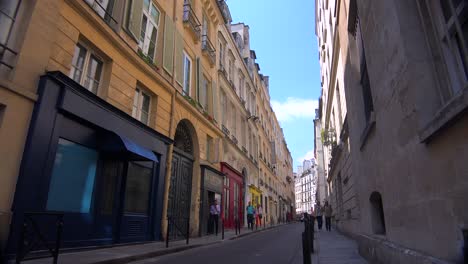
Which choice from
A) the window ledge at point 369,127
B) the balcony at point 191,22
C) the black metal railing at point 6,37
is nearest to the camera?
the window ledge at point 369,127

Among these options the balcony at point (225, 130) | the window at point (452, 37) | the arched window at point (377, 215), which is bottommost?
the arched window at point (377, 215)

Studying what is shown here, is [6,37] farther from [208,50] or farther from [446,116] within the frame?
[208,50]

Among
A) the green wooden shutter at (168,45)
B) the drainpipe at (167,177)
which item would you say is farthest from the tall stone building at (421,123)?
the green wooden shutter at (168,45)

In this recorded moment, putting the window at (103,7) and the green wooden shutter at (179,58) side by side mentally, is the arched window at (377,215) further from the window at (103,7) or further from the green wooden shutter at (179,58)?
the green wooden shutter at (179,58)

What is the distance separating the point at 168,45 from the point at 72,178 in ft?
22.7

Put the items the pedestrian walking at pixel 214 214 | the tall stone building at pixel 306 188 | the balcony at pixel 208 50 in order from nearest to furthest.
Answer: the pedestrian walking at pixel 214 214
the balcony at pixel 208 50
the tall stone building at pixel 306 188

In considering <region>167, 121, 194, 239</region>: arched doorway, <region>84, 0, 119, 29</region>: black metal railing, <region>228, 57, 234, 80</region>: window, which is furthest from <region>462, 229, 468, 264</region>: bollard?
<region>228, 57, 234, 80</region>: window

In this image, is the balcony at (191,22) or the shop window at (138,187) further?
the balcony at (191,22)

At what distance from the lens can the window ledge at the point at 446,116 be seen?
2.30 metres

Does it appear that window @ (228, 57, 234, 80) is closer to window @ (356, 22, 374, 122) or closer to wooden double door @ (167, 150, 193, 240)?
wooden double door @ (167, 150, 193, 240)

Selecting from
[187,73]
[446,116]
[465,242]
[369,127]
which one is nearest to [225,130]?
[187,73]

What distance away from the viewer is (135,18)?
34.2 ft

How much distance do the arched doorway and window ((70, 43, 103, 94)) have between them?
4.60 metres

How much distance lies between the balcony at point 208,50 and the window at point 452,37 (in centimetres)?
1449
